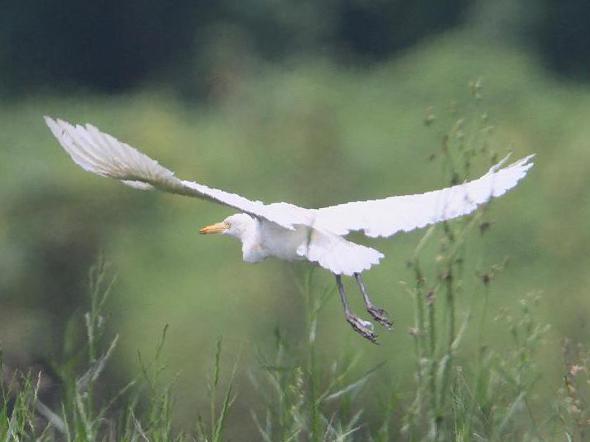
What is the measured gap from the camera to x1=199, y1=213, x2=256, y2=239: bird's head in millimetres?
4664

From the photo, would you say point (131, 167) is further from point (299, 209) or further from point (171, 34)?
point (171, 34)

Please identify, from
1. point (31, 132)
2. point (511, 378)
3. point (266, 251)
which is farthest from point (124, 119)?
point (511, 378)

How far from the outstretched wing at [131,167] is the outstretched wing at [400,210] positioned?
7.6 inches

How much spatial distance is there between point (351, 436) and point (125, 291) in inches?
527

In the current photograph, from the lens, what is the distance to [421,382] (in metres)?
3.04

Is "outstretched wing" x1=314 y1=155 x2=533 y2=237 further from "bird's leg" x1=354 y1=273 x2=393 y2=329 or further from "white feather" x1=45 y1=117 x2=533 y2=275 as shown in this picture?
"bird's leg" x1=354 y1=273 x2=393 y2=329

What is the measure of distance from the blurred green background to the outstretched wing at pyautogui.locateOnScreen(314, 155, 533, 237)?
486 cm

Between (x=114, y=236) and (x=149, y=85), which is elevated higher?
(x=149, y=85)

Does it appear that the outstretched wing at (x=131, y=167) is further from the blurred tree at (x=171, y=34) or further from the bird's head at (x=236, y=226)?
the blurred tree at (x=171, y=34)

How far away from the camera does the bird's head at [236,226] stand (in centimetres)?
466

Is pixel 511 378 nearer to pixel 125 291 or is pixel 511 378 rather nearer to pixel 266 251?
pixel 266 251

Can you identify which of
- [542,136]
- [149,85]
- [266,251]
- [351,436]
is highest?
[149,85]

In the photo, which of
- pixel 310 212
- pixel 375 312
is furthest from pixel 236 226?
pixel 375 312

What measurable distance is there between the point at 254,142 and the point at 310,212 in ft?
55.6
